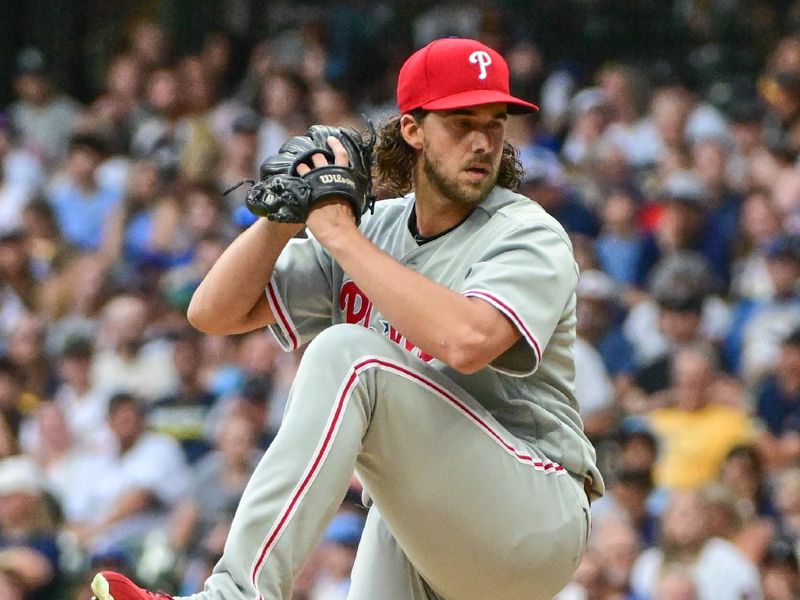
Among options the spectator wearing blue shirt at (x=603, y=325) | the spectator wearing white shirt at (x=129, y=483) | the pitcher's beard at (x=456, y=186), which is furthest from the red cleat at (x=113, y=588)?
the spectator wearing blue shirt at (x=603, y=325)

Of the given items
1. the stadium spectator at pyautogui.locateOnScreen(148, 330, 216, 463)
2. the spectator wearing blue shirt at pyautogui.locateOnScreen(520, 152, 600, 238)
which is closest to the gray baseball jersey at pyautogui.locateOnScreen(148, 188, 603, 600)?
the stadium spectator at pyautogui.locateOnScreen(148, 330, 216, 463)

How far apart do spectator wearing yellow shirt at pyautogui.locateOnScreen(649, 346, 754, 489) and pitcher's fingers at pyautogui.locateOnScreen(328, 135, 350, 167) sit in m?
3.34

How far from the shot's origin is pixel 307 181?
319 cm

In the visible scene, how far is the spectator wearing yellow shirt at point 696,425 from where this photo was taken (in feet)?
20.4

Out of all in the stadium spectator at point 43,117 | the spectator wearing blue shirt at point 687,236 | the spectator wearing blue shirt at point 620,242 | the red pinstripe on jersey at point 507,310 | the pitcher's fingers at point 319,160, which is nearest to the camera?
the red pinstripe on jersey at point 507,310

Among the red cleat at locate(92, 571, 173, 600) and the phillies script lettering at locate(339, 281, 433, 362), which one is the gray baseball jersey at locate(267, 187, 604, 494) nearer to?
the phillies script lettering at locate(339, 281, 433, 362)

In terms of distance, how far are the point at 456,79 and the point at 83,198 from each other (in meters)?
6.39

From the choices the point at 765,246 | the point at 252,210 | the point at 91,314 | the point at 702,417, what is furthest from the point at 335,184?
the point at 91,314

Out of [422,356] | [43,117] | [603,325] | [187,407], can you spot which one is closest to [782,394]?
[603,325]

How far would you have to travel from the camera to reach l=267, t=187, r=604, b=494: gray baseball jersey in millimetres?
3166

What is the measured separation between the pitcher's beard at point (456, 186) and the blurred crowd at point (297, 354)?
2501 millimetres

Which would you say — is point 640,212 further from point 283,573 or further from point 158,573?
point 283,573

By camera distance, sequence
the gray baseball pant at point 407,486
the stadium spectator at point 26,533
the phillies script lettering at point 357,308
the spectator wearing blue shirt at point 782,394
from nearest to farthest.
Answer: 1. the gray baseball pant at point 407,486
2. the phillies script lettering at point 357,308
3. the spectator wearing blue shirt at point 782,394
4. the stadium spectator at point 26,533

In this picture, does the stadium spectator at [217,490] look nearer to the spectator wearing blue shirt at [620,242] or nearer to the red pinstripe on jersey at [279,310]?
the spectator wearing blue shirt at [620,242]
